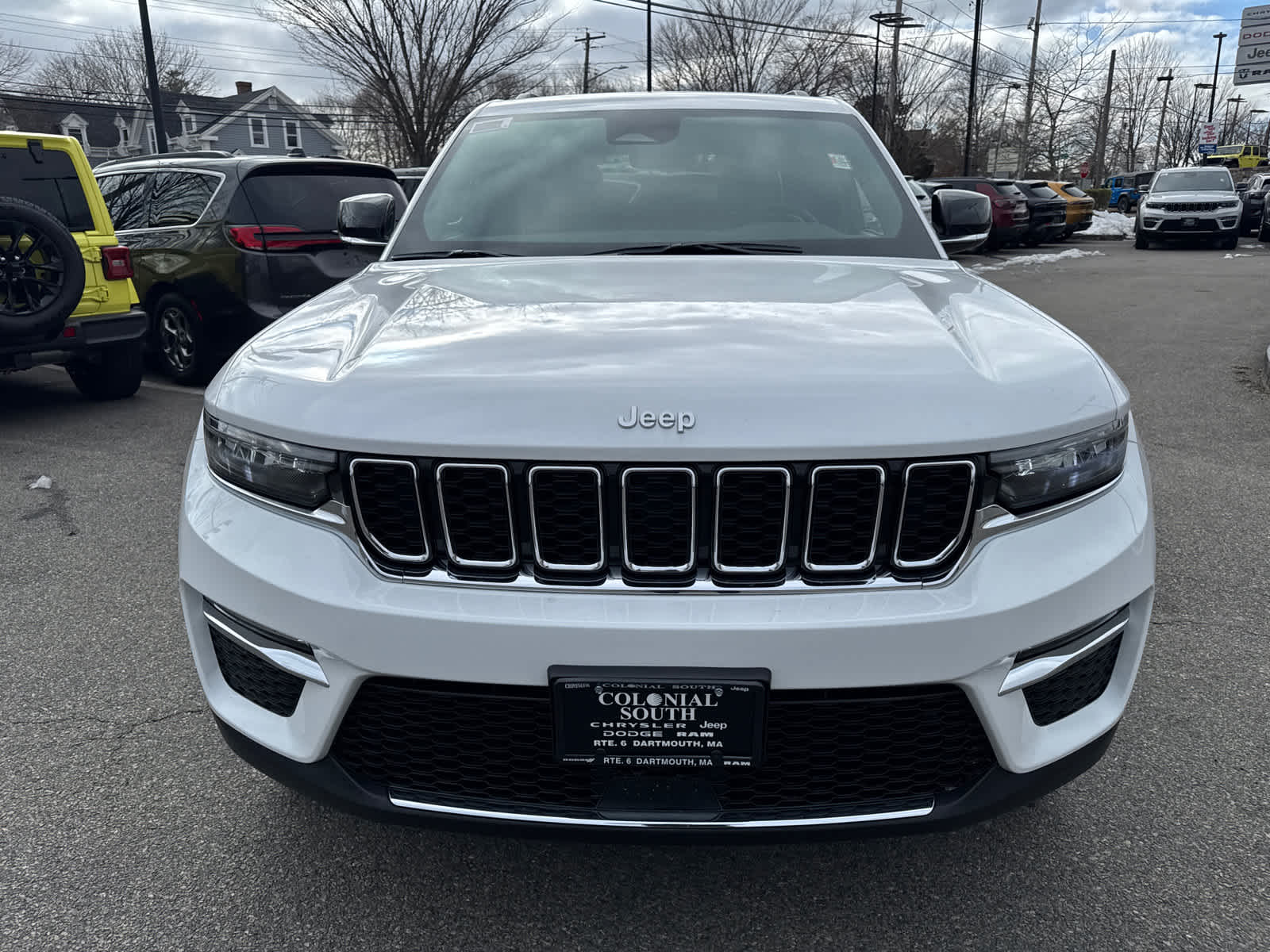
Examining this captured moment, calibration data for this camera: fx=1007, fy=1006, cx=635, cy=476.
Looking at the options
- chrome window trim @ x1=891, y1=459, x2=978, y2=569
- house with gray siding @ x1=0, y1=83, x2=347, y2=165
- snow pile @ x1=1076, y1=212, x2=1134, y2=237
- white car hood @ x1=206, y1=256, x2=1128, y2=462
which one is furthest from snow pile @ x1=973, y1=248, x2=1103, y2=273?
house with gray siding @ x1=0, y1=83, x2=347, y2=165

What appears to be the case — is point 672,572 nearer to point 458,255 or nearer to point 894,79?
point 458,255

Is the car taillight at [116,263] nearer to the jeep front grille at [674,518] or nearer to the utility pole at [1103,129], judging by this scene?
the jeep front grille at [674,518]

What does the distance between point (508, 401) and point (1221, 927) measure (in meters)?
1.76

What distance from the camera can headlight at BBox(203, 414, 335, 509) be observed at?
180cm

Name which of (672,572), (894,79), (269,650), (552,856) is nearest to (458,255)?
(269,650)

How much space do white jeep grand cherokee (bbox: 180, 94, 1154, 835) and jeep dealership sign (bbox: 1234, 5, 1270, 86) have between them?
5514cm

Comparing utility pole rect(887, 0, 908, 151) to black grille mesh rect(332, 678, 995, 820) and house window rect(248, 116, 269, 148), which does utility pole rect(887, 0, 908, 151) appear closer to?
house window rect(248, 116, 269, 148)

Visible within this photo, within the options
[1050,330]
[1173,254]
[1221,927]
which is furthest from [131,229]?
[1173,254]

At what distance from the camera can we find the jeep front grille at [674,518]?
5.53ft

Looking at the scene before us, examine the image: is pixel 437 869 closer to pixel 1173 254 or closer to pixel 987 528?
pixel 987 528

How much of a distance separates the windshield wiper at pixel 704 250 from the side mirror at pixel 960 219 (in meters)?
0.92

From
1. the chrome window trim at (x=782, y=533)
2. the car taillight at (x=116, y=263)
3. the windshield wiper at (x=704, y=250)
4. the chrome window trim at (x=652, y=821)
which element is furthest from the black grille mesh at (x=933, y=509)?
the car taillight at (x=116, y=263)

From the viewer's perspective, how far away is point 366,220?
136 inches

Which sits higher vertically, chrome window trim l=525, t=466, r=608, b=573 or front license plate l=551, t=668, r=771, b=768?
chrome window trim l=525, t=466, r=608, b=573
